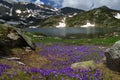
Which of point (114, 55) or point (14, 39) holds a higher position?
point (14, 39)

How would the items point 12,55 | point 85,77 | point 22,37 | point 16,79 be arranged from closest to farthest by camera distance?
point 16,79, point 85,77, point 12,55, point 22,37

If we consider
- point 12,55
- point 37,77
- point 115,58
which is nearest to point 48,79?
point 37,77

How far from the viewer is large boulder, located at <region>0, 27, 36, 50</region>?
22.8 m

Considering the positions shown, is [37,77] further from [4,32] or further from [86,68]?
[4,32]

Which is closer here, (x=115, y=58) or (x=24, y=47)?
(x=115, y=58)

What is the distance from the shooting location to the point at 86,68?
48.5 ft

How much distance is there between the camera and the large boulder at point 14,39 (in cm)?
2281

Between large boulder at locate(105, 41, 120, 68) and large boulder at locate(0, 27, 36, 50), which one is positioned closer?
large boulder at locate(105, 41, 120, 68)

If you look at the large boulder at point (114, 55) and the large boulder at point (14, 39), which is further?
the large boulder at point (14, 39)

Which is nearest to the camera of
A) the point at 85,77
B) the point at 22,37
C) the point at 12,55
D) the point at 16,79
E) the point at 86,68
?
the point at 16,79

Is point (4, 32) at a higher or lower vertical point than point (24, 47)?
higher

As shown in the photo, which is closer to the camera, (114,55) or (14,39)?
(114,55)

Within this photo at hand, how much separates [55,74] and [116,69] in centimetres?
443

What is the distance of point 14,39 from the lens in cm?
2375
